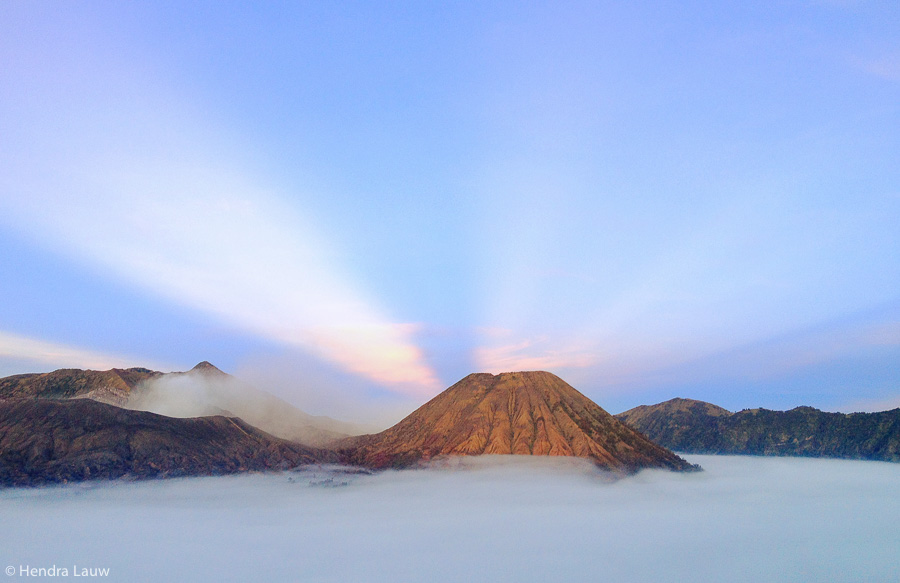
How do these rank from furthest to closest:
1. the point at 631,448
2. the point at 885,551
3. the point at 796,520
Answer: the point at 631,448 < the point at 796,520 < the point at 885,551

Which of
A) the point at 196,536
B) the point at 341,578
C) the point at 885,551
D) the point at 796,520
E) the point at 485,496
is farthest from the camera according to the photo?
the point at 485,496

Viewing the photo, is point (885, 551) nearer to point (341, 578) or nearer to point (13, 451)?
point (341, 578)

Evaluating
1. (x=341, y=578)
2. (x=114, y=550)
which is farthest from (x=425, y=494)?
(x=114, y=550)

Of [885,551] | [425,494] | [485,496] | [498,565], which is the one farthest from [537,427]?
[885,551]

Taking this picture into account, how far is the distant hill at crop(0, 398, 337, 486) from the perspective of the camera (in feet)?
485

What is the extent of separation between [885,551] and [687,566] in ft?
173

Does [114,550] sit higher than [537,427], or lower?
lower

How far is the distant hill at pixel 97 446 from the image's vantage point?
14788 cm

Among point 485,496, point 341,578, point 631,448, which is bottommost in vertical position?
point 341,578

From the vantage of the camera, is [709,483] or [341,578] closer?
[341,578]

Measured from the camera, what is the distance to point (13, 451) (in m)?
149

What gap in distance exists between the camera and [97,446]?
15638 centimetres

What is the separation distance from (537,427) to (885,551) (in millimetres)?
101423

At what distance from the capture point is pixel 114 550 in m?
129
